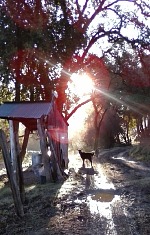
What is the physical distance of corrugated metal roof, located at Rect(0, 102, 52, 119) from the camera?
11742 mm

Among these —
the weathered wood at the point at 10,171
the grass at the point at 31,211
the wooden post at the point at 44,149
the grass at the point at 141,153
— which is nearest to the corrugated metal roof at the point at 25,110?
the wooden post at the point at 44,149

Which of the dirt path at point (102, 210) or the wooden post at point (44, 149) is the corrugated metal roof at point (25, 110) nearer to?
the wooden post at point (44, 149)

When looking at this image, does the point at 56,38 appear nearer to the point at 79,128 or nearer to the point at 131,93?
the point at 131,93

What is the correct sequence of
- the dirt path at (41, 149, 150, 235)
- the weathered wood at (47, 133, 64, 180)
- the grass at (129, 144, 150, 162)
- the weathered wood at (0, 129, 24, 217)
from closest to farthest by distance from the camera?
1. the dirt path at (41, 149, 150, 235)
2. the weathered wood at (0, 129, 24, 217)
3. the weathered wood at (47, 133, 64, 180)
4. the grass at (129, 144, 150, 162)

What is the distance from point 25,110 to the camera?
1220 centimetres

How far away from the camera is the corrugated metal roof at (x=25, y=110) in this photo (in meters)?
11.7

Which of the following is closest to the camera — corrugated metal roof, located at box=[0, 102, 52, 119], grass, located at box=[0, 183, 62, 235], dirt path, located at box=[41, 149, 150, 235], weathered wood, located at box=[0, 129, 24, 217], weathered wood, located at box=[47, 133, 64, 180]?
dirt path, located at box=[41, 149, 150, 235]

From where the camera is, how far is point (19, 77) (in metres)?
17.6

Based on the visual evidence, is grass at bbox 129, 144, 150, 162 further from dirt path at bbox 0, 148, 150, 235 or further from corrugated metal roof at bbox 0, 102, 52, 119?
corrugated metal roof at bbox 0, 102, 52, 119

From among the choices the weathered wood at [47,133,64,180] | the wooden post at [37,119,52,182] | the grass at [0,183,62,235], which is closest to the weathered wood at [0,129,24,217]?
the grass at [0,183,62,235]

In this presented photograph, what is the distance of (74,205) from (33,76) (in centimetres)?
1109

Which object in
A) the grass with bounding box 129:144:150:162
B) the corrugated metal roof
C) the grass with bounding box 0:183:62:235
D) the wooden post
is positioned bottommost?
the grass with bounding box 0:183:62:235

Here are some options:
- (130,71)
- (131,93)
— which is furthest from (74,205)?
(130,71)

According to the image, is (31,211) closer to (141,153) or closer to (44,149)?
(44,149)
